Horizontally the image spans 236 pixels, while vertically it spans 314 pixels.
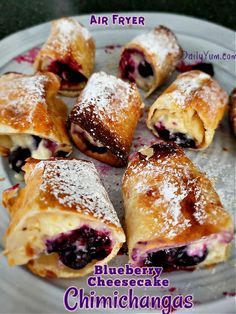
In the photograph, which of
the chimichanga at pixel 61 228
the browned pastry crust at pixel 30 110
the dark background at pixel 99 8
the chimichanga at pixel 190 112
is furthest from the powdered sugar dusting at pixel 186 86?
the dark background at pixel 99 8

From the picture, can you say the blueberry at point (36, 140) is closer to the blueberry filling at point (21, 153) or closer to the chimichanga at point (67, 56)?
the blueberry filling at point (21, 153)

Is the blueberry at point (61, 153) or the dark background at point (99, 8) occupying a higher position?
the dark background at point (99, 8)

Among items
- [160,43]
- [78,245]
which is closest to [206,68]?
[160,43]

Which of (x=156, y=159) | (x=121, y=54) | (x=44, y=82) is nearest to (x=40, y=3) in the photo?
(x=121, y=54)

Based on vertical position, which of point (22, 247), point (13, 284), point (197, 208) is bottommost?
point (13, 284)

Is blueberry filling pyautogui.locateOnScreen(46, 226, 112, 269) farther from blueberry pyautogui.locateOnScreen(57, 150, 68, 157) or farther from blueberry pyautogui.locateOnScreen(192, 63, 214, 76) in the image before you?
blueberry pyautogui.locateOnScreen(192, 63, 214, 76)

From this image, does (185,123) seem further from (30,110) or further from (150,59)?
(30,110)

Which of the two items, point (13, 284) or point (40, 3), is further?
point (40, 3)

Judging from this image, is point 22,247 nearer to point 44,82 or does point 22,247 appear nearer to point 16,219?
point 16,219
